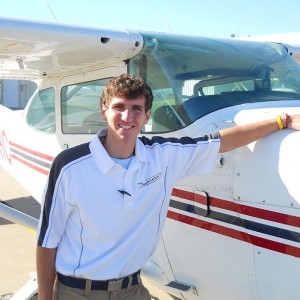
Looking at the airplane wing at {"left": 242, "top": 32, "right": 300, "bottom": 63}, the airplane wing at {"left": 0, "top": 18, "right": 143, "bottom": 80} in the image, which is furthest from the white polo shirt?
the airplane wing at {"left": 242, "top": 32, "right": 300, "bottom": 63}

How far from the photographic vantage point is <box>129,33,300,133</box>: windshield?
267 cm

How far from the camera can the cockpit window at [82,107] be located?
11.0ft

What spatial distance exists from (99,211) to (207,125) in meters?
0.97

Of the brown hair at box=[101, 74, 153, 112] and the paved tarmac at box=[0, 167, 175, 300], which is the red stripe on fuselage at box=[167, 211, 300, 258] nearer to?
the brown hair at box=[101, 74, 153, 112]

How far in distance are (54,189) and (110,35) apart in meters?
1.34

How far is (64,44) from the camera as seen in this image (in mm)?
2850

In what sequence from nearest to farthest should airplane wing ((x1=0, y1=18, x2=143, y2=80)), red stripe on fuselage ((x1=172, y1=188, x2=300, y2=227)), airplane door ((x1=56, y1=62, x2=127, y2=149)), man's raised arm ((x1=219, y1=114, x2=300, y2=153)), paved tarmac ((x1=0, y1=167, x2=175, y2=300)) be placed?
red stripe on fuselage ((x1=172, y1=188, x2=300, y2=227))
man's raised arm ((x1=219, y1=114, x2=300, y2=153))
airplane wing ((x1=0, y1=18, x2=143, y2=80))
airplane door ((x1=56, y1=62, x2=127, y2=149))
paved tarmac ((x1=0, y1=167, x2=175, y2=300))

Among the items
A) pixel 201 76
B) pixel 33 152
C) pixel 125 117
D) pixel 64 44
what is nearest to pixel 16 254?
pixel 33 152

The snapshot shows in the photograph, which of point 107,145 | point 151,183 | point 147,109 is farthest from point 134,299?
point 147,109

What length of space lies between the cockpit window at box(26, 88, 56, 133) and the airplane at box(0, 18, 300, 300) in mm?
198

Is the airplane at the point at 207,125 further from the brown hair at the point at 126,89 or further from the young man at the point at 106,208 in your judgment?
the brown hair at the point at 126,89

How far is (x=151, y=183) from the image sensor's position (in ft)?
6.31

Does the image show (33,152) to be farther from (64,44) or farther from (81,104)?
(64,44)

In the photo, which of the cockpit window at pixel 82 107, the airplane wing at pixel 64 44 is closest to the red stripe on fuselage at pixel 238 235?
the cockpit window at pixel 82 107
